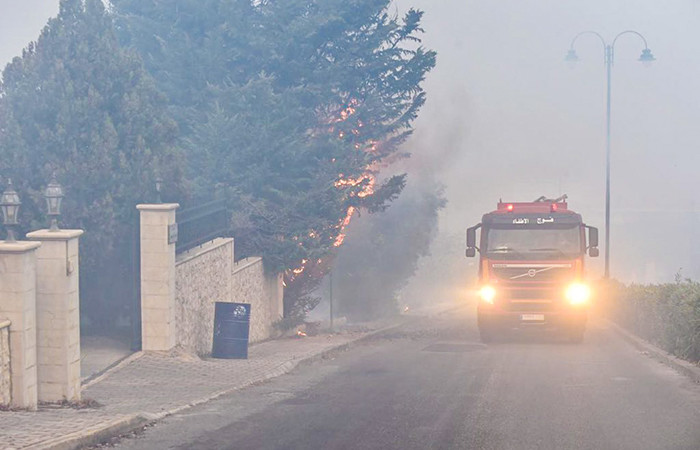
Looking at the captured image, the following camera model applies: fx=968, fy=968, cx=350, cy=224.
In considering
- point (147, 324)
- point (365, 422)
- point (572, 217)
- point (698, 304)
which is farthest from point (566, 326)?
point (365, 422)

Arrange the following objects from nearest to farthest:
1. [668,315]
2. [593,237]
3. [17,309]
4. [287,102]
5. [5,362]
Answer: [5,362] → [17,309] → [668,315] → [593,237] → [287,102]

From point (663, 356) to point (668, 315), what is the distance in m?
1.26

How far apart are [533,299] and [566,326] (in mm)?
1193

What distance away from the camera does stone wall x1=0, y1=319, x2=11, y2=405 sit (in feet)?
39.2

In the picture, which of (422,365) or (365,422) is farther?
(422,365)

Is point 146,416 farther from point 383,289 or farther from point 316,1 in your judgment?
point 383,289

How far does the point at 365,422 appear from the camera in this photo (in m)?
12.3

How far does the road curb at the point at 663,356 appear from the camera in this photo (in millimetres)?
17614

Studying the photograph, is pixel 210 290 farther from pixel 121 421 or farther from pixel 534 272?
pixel 121 421

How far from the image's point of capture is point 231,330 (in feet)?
66.0

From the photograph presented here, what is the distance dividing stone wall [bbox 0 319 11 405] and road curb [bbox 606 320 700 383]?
37.1 feet

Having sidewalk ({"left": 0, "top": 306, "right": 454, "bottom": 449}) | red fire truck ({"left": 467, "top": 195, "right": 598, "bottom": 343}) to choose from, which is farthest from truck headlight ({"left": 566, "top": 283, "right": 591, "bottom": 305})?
sidewalk ({"left": 0, "top": 306, "right": 454, "bottom": 449})

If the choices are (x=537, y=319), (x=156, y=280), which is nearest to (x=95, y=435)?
(x=156, y=280)

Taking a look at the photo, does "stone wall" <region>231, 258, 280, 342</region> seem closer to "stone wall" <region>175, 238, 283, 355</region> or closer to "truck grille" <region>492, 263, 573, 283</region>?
"stone wall" <region>175, 238, 283, 355</region>
